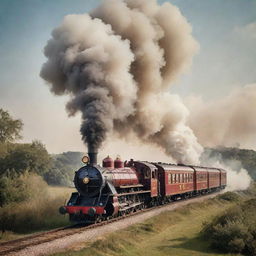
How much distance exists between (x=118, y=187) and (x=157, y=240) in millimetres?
5032

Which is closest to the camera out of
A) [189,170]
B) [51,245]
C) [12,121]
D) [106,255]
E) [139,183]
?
[106,255]

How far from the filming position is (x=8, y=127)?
48.6 metres

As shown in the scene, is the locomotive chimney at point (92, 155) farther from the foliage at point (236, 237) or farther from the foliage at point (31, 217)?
the foliage at point (236, 237)

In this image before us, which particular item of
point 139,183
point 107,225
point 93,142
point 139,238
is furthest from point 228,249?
point 139,183

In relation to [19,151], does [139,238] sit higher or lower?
lower

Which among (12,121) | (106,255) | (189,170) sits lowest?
(106,255)

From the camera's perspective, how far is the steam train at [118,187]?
53.0 ft

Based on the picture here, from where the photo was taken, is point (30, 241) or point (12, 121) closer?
point (30, 241)

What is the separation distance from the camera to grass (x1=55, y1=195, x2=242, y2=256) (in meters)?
11.2

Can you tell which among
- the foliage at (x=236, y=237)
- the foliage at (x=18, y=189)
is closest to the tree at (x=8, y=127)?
the foliage at (x=18, y=189)

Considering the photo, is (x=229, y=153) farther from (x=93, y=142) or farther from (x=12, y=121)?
(x=93, y=142)

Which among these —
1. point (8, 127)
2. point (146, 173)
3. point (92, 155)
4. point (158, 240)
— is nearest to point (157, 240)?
point (158, 240)

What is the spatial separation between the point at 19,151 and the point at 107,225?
30.4 meters

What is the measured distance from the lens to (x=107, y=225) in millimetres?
15359
